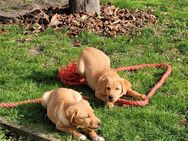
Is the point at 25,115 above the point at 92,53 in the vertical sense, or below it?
below

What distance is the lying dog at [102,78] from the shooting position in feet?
21.9

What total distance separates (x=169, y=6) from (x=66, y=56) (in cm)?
420

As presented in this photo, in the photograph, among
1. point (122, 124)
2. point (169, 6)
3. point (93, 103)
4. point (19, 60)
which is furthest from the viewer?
point (169, 6)

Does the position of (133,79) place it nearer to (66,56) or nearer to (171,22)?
(66,56)

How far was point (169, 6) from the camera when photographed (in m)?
12.0

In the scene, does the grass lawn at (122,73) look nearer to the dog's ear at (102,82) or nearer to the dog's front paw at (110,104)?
the dog's front paw at (110,104)

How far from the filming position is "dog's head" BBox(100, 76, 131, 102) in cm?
665

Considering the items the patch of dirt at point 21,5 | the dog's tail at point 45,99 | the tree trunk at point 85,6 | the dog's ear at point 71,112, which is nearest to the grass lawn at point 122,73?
the dog's tail at point 45,99

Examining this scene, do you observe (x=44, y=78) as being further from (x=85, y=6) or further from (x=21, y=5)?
(x=21, y=5)

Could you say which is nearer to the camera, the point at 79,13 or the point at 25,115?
the point at 25,115

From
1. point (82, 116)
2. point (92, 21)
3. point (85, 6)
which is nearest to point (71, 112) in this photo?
point (82, 116)

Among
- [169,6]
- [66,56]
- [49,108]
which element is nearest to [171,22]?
[169,6]

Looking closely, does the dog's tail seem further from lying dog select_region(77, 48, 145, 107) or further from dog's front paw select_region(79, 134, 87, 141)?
dog's front paw select_region(79, 134, 87, 141)

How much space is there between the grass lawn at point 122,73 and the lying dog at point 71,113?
0.46ft
